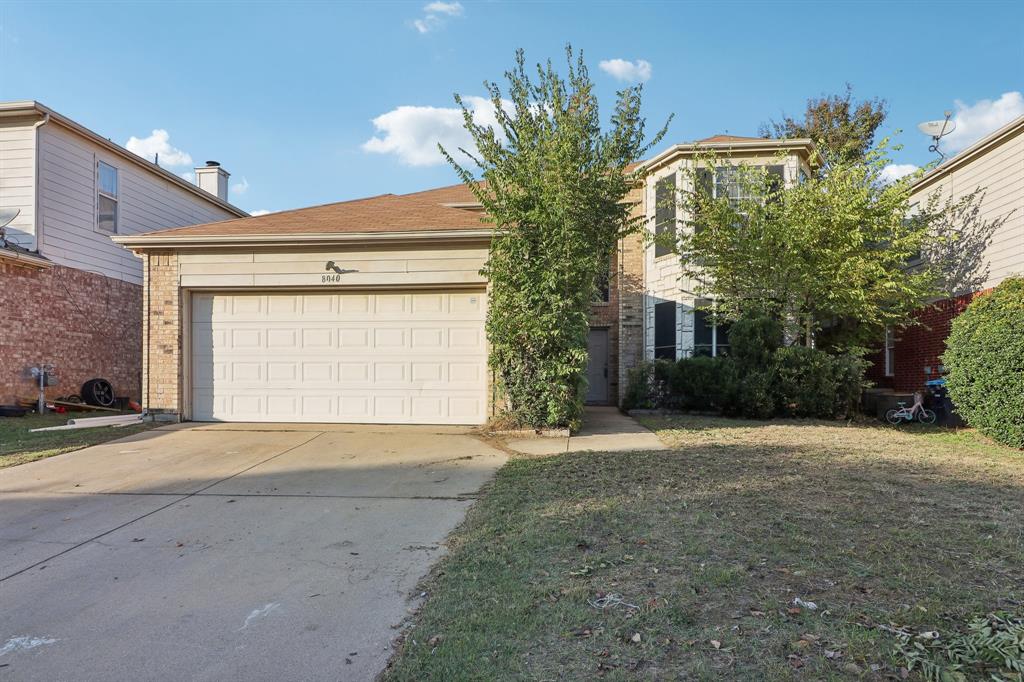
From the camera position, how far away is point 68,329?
41.3 feet

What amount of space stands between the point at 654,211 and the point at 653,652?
12617mm

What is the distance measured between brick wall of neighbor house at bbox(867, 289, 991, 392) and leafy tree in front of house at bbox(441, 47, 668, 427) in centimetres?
773

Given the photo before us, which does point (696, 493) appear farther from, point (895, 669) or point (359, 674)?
point (359, 674)

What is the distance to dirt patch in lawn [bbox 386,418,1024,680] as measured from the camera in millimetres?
2586

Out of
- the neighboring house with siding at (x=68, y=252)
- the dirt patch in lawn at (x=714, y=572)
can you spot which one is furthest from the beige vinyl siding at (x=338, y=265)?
the neighboring house with siding at (x=68, y=252)

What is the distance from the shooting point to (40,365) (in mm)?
11961

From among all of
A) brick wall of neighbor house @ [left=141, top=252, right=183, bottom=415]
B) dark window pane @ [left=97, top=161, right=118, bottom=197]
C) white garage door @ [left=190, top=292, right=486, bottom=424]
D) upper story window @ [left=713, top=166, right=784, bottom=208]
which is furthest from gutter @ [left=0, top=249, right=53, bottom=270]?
upper story window @ [left=713, top=166, right=784, bottom=208]

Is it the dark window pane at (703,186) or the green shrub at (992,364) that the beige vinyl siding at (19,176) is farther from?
the green shrub at (992,364)

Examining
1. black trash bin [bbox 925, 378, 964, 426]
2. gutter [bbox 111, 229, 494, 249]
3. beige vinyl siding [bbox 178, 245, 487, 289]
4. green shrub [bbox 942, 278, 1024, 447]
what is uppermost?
gutter [bbox 111, 229, 494, 249]

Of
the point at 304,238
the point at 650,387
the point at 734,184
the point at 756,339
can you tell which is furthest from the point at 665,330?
the point at 304,238

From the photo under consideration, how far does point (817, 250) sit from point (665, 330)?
4.28m

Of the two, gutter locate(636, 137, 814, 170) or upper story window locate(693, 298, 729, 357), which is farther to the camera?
upper story window locate(693, 298, 729, 357)

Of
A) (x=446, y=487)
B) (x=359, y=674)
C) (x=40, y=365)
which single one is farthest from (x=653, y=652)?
(x=40, y=365)

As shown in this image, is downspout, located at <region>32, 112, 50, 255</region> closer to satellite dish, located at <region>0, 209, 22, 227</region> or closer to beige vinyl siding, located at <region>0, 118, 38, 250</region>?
beige vinyl siding, located at <region>0, 118, 38, 250</region>
